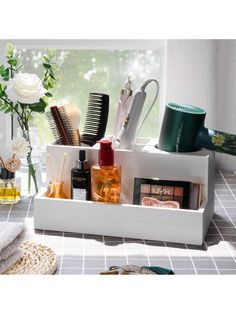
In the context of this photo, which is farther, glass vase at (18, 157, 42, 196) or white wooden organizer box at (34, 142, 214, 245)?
glass vase at (18, 157, 42, 196)

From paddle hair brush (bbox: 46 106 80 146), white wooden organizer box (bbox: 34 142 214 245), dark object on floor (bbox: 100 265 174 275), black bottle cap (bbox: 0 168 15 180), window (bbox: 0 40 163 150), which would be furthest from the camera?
window (bbox: 0 40 163 150)

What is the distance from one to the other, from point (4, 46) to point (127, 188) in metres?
0.73

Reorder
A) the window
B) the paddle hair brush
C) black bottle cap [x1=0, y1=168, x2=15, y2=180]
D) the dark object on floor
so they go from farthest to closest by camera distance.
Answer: the window → black bottle cap [x1=0, y1=168, x2=15, y2=180] → the paddle hair brush → the dark object on floor

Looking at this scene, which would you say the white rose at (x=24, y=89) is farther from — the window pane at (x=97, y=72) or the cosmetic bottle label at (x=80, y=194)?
the window pane at (x=97, y=72)

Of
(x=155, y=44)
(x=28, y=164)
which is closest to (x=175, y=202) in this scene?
(x=28, y=164)

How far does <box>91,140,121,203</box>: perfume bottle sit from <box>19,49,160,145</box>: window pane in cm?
61

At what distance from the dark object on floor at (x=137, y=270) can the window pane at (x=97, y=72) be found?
0.87m

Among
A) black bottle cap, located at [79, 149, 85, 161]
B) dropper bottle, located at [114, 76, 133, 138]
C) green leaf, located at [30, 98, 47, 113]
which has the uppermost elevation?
dropper bottle, located at [114, 76, 133, 138]

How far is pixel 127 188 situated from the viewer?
5.43 feet

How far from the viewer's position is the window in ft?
7.27

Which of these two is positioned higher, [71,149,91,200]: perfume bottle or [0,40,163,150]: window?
[0,40,163,150]: window

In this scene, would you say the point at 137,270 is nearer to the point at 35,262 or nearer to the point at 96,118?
the point at 35,262

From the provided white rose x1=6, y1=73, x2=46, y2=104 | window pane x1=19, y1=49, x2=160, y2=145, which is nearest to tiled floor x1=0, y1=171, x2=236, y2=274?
white rose x1=6, y1=73, x2=46, y2=104

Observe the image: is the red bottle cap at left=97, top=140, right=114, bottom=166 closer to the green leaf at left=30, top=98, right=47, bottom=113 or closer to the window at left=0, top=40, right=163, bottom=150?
the green leaf at left=30, top=98, right=47, bottom=113
